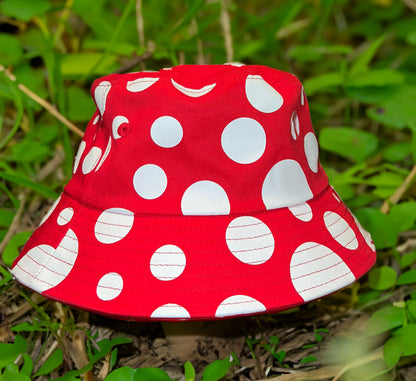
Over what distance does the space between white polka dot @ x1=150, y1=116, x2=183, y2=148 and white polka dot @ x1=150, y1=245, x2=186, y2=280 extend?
0.12m

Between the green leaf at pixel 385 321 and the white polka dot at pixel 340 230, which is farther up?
the white polka dot at pixel 340 230

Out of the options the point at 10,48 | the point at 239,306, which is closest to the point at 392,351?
the point at 239,306

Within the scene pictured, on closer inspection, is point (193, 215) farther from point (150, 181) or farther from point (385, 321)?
point (385, 321)

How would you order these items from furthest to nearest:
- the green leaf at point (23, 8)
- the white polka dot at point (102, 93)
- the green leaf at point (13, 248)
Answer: the green leaf at point (23, 8)
the green leaf at point (13, 248)
the white polka dot at point (102, 93)

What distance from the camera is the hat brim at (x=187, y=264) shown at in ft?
1.85

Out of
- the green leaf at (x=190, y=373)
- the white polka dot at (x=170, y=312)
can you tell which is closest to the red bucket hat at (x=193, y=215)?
the white polka dot at (x=170, y=312)

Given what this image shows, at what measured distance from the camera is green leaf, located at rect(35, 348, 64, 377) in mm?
673

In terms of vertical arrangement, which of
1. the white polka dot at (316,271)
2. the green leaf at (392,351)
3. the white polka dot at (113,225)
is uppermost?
the white polka dot at (113,225)

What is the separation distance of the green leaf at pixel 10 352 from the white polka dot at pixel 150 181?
27 cm

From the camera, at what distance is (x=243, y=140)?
63 centimetres

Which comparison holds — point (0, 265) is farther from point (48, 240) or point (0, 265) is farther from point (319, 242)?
point (319, 242)

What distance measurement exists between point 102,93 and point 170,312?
0.91 feet

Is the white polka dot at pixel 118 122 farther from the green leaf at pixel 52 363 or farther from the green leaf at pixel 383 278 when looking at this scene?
the green leaf at pixel 383 278

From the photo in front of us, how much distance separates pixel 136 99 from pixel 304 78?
1.20 meters
